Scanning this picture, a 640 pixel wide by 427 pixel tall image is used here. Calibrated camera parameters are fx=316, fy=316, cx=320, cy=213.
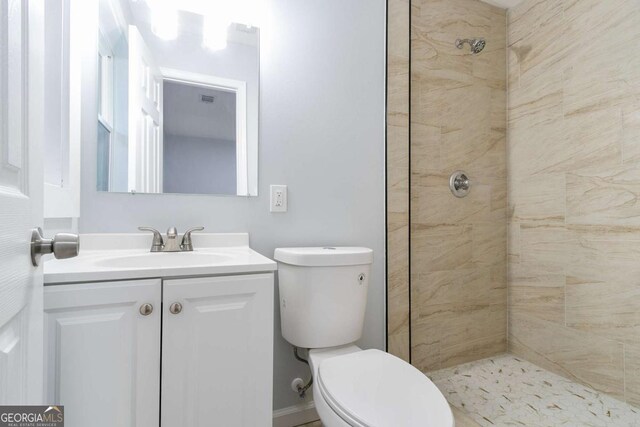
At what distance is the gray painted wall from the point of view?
1.29 meters

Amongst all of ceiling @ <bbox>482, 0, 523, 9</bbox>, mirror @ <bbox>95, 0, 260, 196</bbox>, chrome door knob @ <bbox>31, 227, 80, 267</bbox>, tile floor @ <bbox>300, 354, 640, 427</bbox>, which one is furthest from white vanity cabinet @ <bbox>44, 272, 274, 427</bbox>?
ceiling @ <bbox>482, 0, 523, 9</bbox>

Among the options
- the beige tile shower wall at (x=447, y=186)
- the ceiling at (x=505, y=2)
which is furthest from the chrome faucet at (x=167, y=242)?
the ceiling at (x=505, y=2)

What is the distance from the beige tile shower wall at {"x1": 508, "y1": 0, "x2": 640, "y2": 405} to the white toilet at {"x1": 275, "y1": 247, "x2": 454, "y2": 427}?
1.16 m

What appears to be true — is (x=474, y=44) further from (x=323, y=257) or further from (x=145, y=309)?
(x=145, y=309)

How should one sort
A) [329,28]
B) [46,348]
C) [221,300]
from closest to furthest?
1. [46,348]
2. [221,300]
3. [329,28]

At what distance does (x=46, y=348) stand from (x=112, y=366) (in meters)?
0.15

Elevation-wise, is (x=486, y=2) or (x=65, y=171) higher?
(x=486, y=2)

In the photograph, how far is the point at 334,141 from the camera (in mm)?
1524

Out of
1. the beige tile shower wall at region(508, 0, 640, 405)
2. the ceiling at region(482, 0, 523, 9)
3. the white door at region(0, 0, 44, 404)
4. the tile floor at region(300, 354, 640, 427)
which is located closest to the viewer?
the white door at region(0, 0, 44, 404)

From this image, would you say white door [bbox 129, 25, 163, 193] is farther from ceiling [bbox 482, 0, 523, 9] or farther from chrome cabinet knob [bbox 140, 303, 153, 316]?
ceiling [bbox 482, 0, 523, 9]

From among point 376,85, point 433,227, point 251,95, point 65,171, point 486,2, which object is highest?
point 486,2

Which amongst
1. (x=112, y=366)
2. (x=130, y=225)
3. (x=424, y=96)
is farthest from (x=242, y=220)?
(x=424, y=96)

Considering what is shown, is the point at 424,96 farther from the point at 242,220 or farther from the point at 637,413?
the point at 637,413

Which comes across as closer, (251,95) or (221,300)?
(221,300)
